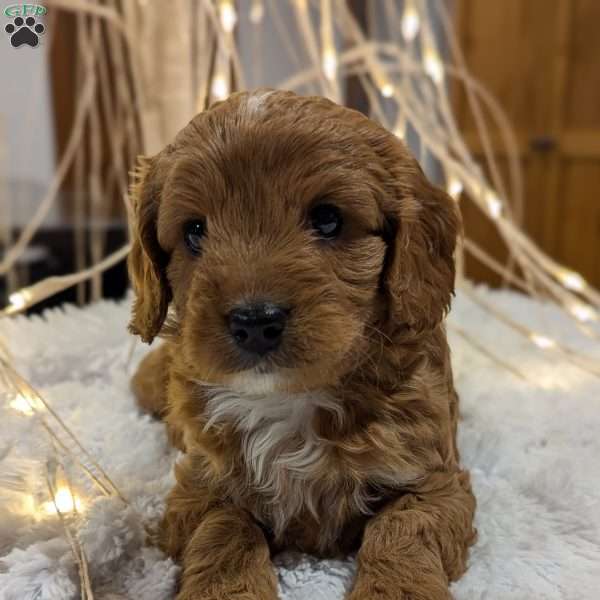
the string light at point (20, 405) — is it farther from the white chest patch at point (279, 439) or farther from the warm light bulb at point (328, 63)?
the warm light bulb at point (328, 63)

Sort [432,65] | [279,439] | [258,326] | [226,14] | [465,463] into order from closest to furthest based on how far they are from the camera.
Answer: [258,326]
[279,439]
[465,463]
[226,14]
[432,65]

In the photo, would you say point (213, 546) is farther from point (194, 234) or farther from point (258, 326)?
point (194, 234)

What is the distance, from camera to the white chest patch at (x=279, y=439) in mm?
1219

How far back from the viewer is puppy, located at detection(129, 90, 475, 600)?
1.07m

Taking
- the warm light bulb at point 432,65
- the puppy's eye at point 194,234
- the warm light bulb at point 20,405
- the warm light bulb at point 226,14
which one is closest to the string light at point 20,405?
the warm light bulb at point 20,405

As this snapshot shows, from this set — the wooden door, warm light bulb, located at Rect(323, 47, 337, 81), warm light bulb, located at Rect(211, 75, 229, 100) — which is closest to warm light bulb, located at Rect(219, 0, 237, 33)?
warm light bulb, located at Rect(211, 75, 229, 100)

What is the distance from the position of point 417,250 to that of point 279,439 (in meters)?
0.40

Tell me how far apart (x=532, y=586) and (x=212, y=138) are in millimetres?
896

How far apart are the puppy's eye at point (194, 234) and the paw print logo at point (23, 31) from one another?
0.57m

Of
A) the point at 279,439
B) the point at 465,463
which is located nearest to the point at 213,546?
the point at 279,439

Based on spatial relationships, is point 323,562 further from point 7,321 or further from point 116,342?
point 7,321

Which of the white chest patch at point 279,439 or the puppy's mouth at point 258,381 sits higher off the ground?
the puppy's mouth at point 258,381

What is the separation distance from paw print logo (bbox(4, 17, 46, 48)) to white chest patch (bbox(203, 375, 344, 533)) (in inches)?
31.1

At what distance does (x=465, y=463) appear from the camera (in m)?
1.62
